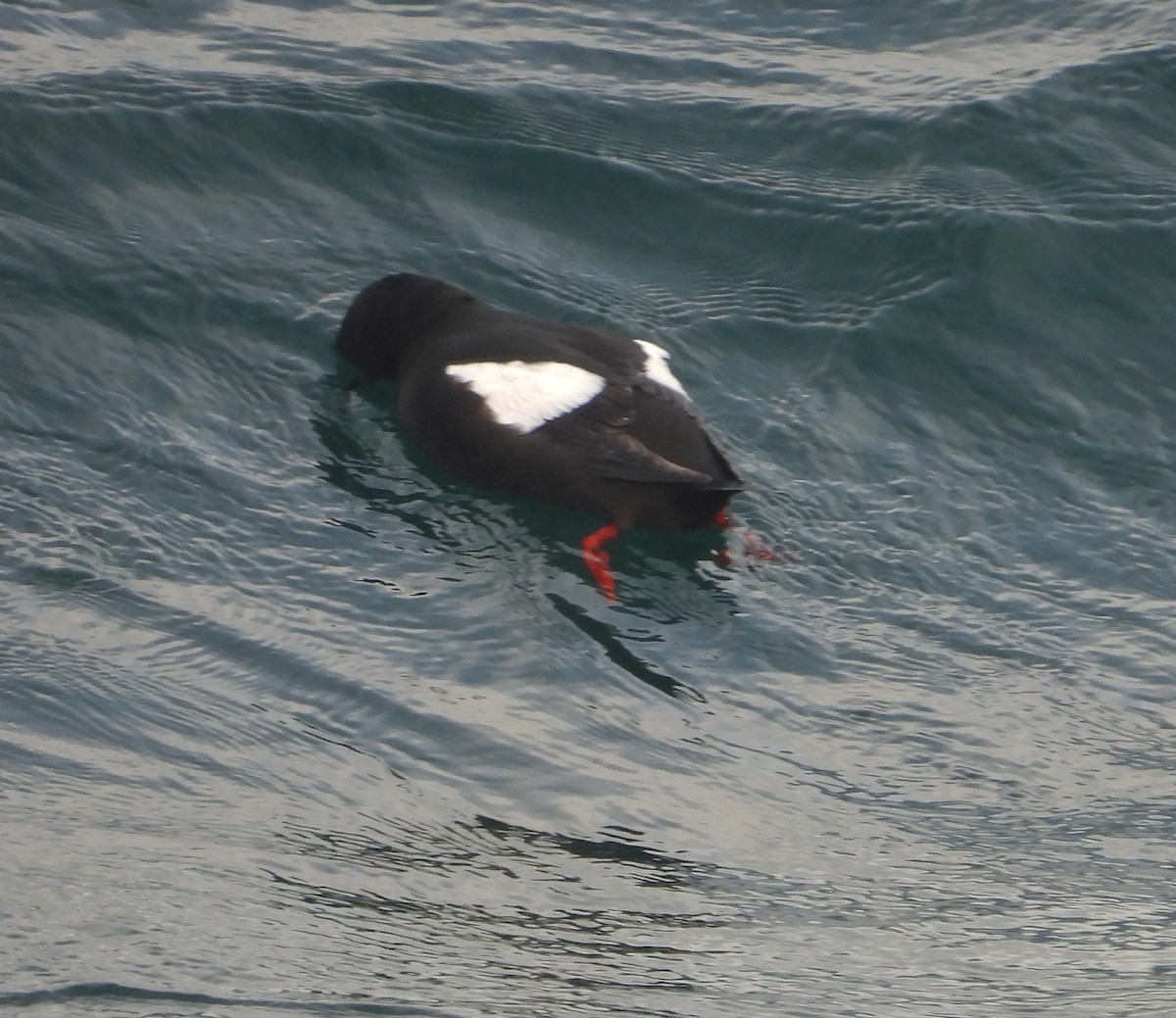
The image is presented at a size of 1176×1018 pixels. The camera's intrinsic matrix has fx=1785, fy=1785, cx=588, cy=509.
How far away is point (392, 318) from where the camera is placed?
6.62 metres

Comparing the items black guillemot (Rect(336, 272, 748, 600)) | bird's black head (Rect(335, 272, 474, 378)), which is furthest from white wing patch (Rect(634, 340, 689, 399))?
bird's black head (Rect(335, 272, 474, 378))

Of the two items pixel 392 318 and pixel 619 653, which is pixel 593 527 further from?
pixel 392 318

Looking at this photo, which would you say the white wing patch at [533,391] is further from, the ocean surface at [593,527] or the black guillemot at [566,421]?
the ocean surface at [593,527]

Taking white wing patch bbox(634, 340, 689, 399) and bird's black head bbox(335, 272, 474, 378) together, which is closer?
white wing patch bbox(634, 340, 689, 399)

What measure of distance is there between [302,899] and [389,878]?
291mm

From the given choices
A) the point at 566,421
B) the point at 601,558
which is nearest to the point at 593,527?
the point at 601,558

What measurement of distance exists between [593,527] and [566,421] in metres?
0.36

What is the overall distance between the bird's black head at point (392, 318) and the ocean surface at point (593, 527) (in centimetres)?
13

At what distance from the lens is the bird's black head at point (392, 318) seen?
21.6 ft

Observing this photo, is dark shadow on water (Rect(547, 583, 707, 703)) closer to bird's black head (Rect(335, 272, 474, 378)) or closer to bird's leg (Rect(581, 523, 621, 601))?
bird's leg (Rect(581, 523, 621, 601))

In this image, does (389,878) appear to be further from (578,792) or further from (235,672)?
(235,672)

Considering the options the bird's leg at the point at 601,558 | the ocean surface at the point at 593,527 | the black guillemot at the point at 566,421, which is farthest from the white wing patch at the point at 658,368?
the bird's leg at the point at 601,558

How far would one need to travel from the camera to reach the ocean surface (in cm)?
341

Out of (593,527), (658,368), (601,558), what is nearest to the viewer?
(601,558)
